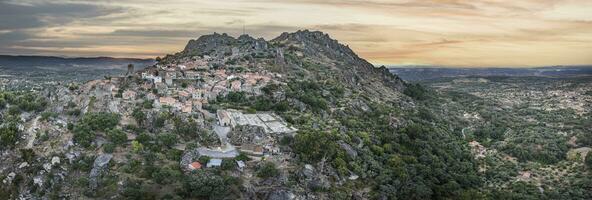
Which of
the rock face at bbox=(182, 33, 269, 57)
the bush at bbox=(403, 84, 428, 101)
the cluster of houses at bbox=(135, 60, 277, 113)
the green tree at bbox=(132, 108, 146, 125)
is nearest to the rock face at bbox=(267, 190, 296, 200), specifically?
the cluster of houses at bbox=(135, 60, 277, 113)

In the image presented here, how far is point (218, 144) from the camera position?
72062mm

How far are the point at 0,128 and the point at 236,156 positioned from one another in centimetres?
3448

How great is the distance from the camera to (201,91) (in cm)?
8881

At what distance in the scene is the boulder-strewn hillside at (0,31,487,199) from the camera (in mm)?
63281

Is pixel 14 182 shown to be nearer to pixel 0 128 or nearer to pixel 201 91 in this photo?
pixel 0 128

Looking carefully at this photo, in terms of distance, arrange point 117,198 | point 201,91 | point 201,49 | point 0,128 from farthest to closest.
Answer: point 201,49
point 201,91
point 0,128
point 117,198

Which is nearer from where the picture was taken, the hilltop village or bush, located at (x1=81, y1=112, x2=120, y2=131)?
the hilltop village

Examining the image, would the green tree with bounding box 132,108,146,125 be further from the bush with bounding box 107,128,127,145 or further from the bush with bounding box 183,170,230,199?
the bush with bounding box 183,170,230,199

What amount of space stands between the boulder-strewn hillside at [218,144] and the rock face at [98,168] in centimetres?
14

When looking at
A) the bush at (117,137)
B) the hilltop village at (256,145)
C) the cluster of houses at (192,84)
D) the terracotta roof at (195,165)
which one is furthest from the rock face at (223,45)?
the terracotta roof at (195,165)

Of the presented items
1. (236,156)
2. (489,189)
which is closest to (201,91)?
(236,156)

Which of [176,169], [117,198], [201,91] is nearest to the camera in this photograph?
[117,198]

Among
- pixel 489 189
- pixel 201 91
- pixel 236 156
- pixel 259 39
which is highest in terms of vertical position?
pixel 259 39

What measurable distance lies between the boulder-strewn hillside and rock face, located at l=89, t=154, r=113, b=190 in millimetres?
144
